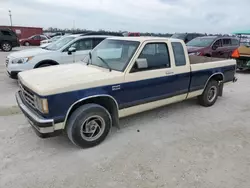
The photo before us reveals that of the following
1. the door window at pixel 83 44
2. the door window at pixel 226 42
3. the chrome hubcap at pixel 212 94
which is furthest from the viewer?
the door window at pixel 226 42

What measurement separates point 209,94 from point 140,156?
320 cm

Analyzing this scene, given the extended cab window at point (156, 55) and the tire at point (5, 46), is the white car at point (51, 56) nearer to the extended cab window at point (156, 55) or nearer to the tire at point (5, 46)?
the extended cab window at point (156, 55)

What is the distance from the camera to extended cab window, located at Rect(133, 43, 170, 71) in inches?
160

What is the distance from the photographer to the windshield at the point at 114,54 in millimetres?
3938

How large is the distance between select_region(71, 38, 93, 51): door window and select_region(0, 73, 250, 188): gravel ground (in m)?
3.73

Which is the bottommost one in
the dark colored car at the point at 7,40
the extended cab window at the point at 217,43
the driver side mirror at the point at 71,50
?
the driver side mirror at the point at 71,50

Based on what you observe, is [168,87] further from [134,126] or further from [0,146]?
[0,146]

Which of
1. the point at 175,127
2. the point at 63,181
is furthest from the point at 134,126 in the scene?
the point at 63,181

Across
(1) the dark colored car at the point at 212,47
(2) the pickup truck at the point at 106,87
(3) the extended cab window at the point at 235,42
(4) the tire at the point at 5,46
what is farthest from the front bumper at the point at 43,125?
(4) the tire at the point at 5,46

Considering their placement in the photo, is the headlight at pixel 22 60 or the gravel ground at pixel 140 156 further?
the headlight at pixel 22 60

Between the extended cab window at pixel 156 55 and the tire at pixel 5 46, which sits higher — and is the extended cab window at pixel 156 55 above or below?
below

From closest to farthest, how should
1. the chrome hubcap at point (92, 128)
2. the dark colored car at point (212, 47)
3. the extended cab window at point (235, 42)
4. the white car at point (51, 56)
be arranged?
the chrome hubcap at point (92, 128)
the white car at point (51, 56)
the dark colored car at point (212, 47)
the extended cab window at point (235, 42)

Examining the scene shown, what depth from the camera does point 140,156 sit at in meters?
3.37

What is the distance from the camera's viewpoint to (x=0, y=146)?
3.54 metres
